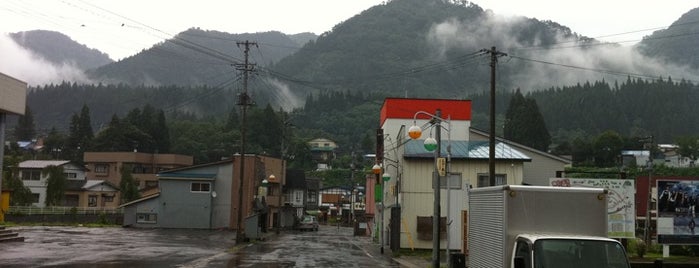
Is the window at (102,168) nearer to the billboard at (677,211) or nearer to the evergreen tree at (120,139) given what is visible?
the evergreen tree at (120,139)

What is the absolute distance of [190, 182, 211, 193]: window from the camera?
6203 cm

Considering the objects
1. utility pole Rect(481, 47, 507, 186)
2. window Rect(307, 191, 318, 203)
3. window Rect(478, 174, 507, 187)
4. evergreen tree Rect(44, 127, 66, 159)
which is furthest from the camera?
evergreen tree Rect(44, 127, 66, 159)

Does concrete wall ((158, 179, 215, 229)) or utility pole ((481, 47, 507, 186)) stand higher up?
utility pole ((481, 47, 507, 186))

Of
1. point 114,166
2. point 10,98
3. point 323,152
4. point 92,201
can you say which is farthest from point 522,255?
point 323,152

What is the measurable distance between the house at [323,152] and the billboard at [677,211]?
141 meters

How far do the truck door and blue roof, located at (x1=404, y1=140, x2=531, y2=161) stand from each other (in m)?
25.7

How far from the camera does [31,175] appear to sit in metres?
88.2

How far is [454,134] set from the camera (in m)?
56.2

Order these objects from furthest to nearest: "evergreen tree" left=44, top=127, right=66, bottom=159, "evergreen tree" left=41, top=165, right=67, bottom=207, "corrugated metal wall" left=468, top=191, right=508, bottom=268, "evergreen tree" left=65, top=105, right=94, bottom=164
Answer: "evergreen tree" left=44, top=127, right=66, bottom=159 → "evergreen tree" left=65, top=105, right=94, bottom=164 → "evergreen tree" left=41, top=165, right=67, bottom=207 → "corrugated metal wall" left=468, top=191, right=508, bottom=268

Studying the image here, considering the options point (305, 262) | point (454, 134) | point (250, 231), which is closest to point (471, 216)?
point (305, 262)

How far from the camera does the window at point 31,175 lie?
8806 cm

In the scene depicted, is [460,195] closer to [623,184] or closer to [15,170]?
[623,184]

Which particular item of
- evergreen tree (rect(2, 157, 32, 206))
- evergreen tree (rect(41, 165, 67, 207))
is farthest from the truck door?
evergreen tree (rect(41, 165, 67, 207))

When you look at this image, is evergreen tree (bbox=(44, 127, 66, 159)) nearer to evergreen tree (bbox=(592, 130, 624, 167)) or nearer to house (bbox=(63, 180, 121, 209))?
house (bbox=(63, 180, 121, 209))
